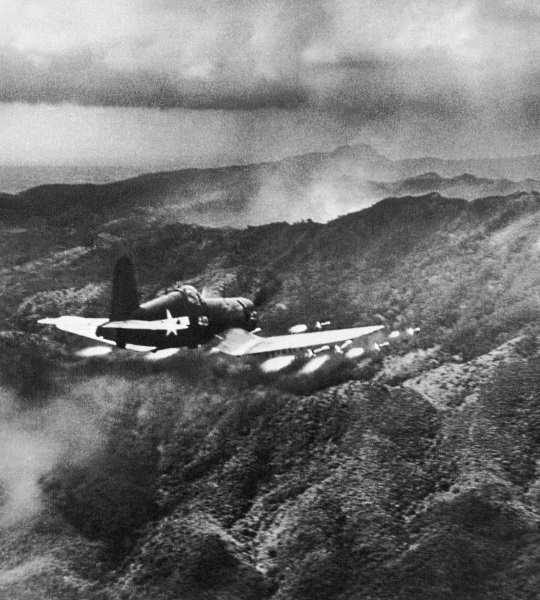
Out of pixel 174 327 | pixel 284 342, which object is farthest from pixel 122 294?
pixel 284 342

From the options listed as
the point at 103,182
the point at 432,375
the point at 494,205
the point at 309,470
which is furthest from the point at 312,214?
the point at 309,470

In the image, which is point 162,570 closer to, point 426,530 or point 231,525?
point 231,525

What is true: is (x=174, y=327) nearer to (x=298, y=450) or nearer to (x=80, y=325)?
(x=80, y=325)

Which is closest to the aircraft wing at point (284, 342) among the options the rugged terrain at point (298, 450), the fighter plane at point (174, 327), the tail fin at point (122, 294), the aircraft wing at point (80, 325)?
the fighter plane at point (174, 327)

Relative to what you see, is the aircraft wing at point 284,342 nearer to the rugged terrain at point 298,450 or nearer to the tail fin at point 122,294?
the tail fin at point 122,294

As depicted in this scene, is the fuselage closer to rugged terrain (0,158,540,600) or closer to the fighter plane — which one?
the fighter plane

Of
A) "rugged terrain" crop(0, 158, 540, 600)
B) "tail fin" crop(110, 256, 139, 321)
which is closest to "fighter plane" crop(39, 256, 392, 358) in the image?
"tail fin" crop(110, 256, 139, 321)
